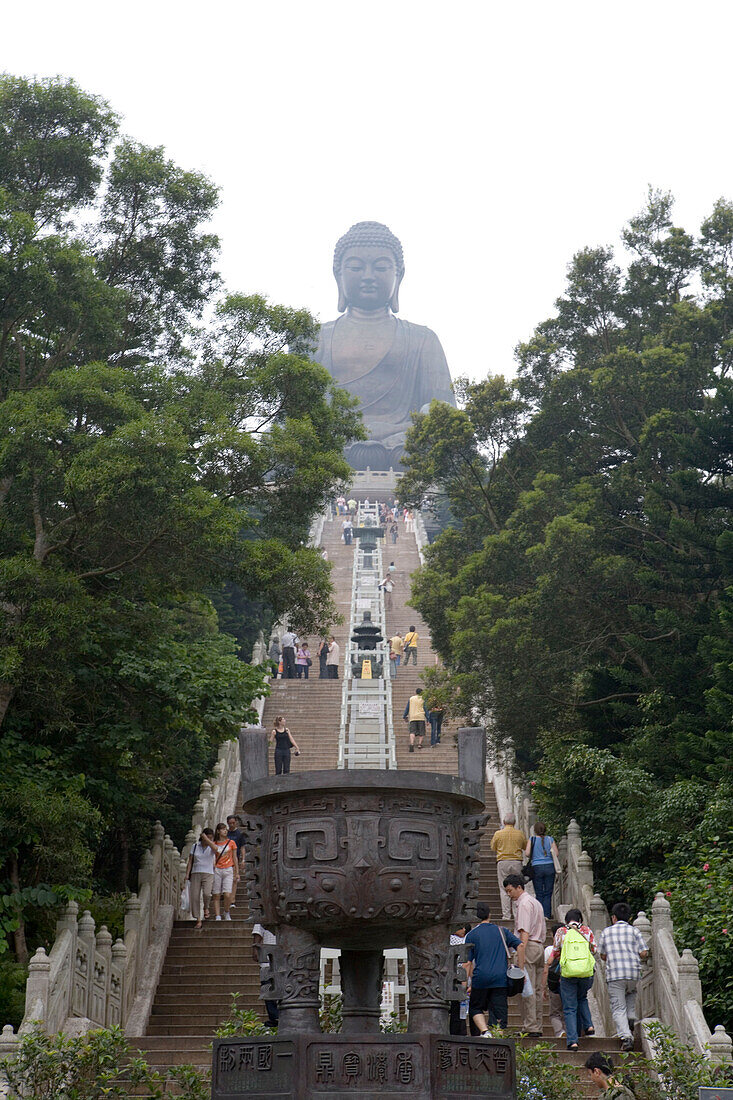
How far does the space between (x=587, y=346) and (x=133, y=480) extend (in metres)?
10.5

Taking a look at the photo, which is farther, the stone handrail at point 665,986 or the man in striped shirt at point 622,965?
the man in striped shirt at point 622,965

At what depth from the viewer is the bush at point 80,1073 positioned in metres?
7.25

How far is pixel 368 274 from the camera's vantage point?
54.1 meters

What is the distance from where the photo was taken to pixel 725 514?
1589cm

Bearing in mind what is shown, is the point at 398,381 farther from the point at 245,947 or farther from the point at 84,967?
the point at 84,967

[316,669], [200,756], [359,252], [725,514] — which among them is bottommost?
[200,756]

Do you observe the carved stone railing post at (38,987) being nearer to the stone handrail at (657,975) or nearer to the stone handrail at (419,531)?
the stone handrail at (657,975)

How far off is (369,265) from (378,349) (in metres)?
3.81

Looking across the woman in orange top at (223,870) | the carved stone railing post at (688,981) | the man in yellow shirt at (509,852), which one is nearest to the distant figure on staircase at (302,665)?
the woman in orange top at (223,870)

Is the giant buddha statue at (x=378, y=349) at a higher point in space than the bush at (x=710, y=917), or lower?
higher

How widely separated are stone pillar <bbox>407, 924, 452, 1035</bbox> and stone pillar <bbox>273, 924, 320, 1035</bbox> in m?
0.46

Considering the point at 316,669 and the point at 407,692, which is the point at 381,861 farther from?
the point at 316,669

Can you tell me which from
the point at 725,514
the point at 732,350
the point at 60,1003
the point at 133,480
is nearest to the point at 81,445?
the point at 133,480

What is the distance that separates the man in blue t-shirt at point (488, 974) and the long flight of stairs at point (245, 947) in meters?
0.68
